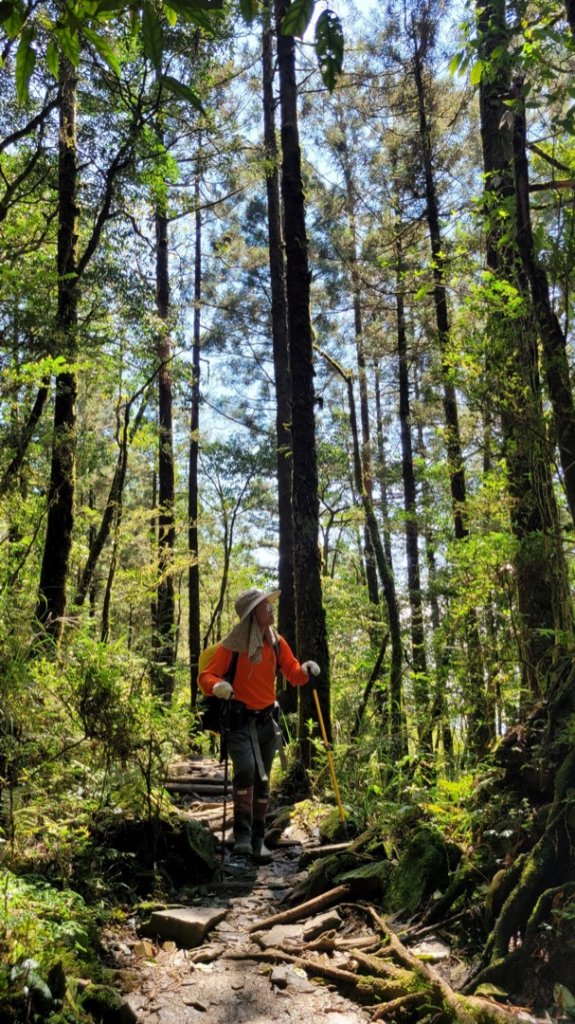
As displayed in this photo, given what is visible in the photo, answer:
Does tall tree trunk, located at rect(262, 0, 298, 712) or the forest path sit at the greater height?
tall tree trunk, located at rect(262, 0, 298, 712)

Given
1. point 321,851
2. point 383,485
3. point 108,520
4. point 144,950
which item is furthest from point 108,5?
point 383,485

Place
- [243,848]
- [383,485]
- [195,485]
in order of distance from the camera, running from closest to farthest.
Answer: [243,848] → [195,485] → [383,485]

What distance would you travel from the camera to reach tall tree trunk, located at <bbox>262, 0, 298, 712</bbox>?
1203cm

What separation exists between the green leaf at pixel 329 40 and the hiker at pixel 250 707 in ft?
15.1

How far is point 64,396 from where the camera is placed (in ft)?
28.3

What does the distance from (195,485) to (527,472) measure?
50.2ft

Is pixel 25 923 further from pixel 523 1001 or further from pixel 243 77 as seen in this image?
pixel 243 77

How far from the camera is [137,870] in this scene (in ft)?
15.3

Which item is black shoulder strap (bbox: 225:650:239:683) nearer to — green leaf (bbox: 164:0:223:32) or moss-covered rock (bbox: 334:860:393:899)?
moss-covered rock (bbox: 334:860:393:899)

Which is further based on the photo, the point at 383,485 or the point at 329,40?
the point at 383,485

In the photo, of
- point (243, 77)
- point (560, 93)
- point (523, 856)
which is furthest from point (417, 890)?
point (243, 77)

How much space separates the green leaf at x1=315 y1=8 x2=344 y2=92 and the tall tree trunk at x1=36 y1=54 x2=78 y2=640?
259 inches

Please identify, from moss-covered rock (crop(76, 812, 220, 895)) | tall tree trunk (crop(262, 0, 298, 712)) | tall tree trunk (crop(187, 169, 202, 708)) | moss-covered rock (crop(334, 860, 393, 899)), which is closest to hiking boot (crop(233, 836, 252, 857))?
moss-covered rock (crop(76, 812, 220, 895))

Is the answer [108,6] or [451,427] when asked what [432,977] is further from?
[451,427]
